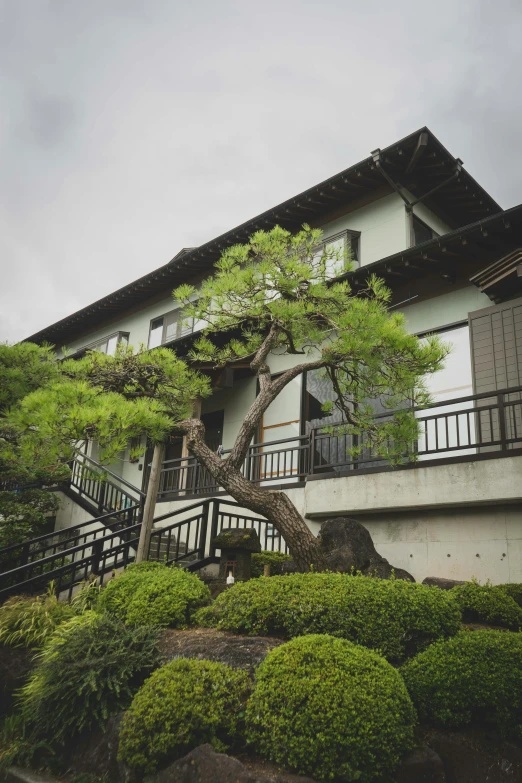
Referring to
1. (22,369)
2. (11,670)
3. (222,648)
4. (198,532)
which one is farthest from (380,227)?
(11,670)

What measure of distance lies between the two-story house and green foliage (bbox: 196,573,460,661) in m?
2.50

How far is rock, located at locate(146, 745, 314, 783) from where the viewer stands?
3924mm

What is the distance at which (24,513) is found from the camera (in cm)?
1284

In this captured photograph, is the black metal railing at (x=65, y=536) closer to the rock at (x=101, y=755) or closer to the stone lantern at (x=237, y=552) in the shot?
the stone lantern at (x=237, y=552)

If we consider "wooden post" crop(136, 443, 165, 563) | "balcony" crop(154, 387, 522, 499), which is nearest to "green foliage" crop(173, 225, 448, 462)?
"balcony" crop(154, 387, 522, 499)

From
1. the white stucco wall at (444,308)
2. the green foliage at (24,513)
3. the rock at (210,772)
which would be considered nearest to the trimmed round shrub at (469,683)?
the rock at (210,772)

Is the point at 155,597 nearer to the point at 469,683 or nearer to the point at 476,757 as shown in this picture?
the point at 469,683

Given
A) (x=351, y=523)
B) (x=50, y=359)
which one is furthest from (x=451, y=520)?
(x=50, y=359)

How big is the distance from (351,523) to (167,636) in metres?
3.40

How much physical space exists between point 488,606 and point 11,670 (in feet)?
17.5

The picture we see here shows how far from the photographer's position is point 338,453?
1234 centimetres

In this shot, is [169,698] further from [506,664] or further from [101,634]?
[506,664]

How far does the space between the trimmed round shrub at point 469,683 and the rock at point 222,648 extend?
1.29 metres

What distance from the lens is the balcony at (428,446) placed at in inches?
369
